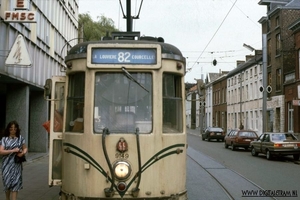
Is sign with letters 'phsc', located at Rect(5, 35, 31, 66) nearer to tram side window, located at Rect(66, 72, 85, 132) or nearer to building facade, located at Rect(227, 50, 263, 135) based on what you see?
tram side window, located at Rect(66, 72, 85, 132)

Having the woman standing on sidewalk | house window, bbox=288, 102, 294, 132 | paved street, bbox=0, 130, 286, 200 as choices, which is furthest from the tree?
the woman standing on sidewalk

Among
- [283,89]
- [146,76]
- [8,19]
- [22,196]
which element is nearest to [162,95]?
[146,76]

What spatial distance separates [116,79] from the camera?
6582 millimetres

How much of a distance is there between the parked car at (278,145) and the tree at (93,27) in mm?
20683

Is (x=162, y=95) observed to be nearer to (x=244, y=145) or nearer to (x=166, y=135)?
(x=166, y=135)

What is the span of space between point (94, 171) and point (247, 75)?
4513cm

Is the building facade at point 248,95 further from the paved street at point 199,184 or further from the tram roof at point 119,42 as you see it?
the tram roof at point 119,42

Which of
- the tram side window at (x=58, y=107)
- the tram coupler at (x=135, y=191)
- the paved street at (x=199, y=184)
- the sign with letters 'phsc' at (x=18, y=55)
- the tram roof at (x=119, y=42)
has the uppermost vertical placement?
the sign with letters 'phsc' at (x=18, y=55)

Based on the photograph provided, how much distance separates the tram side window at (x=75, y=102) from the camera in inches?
265

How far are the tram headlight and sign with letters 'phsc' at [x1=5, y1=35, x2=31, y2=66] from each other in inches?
349

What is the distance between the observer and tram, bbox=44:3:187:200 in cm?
640

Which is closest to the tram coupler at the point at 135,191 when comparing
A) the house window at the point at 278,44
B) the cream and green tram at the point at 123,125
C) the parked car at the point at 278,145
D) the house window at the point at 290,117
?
the cream and green tram at the point at 123,125

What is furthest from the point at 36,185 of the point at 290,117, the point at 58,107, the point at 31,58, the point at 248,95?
the point at 248,95

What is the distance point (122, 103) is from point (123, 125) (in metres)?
0.33
